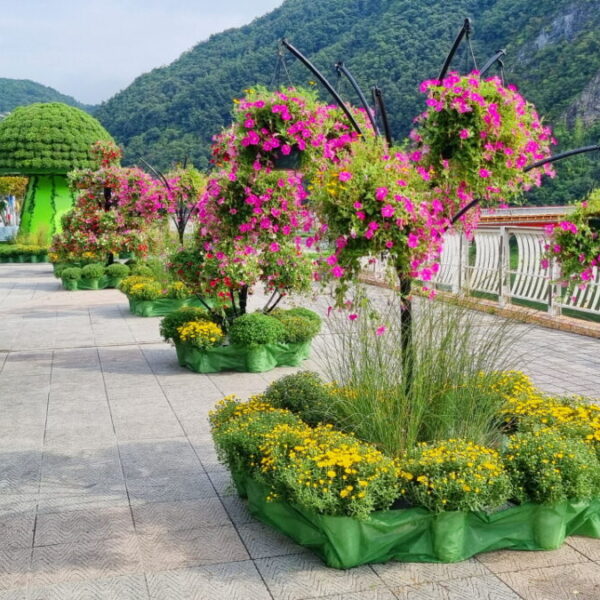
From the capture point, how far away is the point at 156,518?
3.75m

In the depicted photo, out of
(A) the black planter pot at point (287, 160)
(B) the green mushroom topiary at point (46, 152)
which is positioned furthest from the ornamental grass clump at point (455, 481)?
(B) the green mushroom topiary at point (46, 152)

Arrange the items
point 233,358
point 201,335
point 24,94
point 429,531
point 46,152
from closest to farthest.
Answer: point 429,531, point 201,335, point 233,358, point 46,152, point 24,94

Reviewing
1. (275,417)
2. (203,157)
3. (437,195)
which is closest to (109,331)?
(275,417)

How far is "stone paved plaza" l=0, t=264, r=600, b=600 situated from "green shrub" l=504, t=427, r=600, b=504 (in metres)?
0.28

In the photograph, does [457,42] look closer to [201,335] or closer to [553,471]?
[553,471]

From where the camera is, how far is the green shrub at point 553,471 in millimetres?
3260

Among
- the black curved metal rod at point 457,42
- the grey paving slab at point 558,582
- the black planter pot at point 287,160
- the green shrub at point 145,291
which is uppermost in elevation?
the black curved metal rod at point 457,42

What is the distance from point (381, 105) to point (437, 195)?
27.3 inches

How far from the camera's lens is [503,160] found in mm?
3672

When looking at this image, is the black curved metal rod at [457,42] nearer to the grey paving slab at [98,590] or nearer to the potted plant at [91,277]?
the grey paving slab at [98,590]

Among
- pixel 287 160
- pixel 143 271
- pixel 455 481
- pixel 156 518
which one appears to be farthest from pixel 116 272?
pixel 455 481

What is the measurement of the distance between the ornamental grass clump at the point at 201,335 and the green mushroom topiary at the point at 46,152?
55.1 ft

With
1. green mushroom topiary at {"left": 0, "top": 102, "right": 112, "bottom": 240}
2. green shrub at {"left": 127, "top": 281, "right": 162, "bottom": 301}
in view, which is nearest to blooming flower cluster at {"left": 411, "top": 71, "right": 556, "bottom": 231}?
green shrub at {"left": 127, "top": 281, "right": 162, "bottom": 301}

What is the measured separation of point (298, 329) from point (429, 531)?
4354 millimetres
